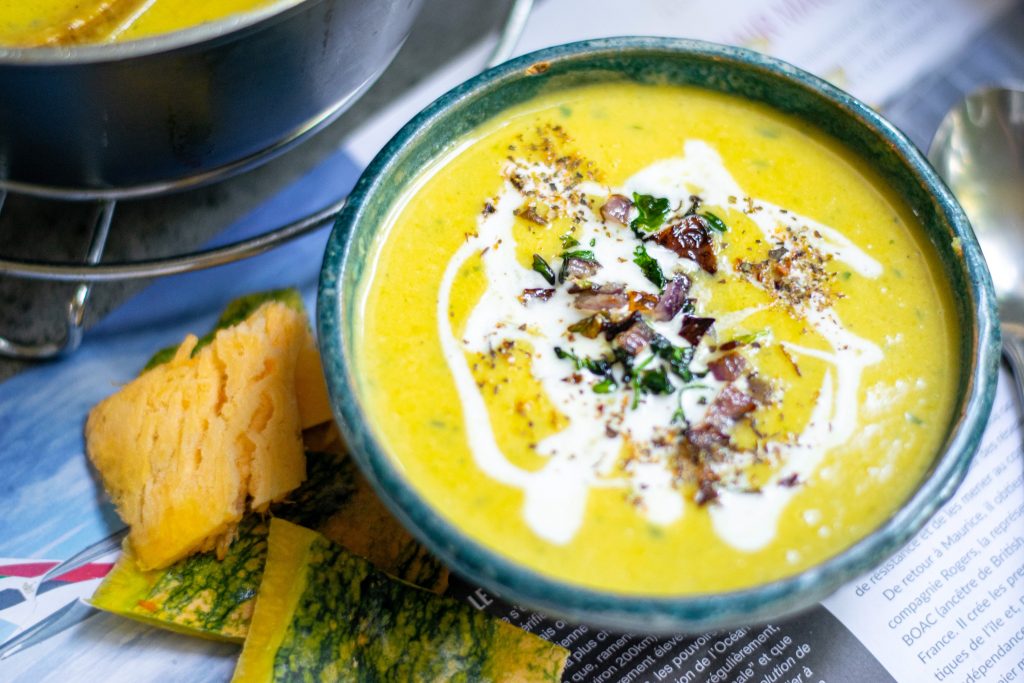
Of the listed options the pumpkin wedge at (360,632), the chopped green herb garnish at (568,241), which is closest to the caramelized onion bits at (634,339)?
the chopped green herb garnish at (568,241)

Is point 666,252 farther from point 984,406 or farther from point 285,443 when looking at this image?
point 285,443

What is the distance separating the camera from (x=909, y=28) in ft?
4.70

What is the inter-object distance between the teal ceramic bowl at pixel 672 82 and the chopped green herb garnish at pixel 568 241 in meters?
0.16

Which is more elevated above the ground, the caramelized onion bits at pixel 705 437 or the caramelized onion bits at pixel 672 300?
the caramelized onion bits at pixel 672 300

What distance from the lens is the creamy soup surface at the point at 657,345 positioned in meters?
0.85

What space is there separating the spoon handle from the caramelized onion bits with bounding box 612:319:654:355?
20.6 inches

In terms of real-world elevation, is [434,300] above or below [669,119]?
below

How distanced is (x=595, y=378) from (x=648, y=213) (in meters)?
0.18

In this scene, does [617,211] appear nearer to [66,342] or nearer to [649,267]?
[649,267]

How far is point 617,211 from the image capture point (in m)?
0.98

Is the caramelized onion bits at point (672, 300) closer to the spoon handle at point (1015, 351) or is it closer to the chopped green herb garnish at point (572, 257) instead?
the chopped green herb garnish at point (572, 257)

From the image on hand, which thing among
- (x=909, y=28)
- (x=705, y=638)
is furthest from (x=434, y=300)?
(x=909, y=28)

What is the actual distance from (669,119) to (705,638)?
1.67 ft

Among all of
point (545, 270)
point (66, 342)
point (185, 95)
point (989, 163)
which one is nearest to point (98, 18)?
point (185, 95)
